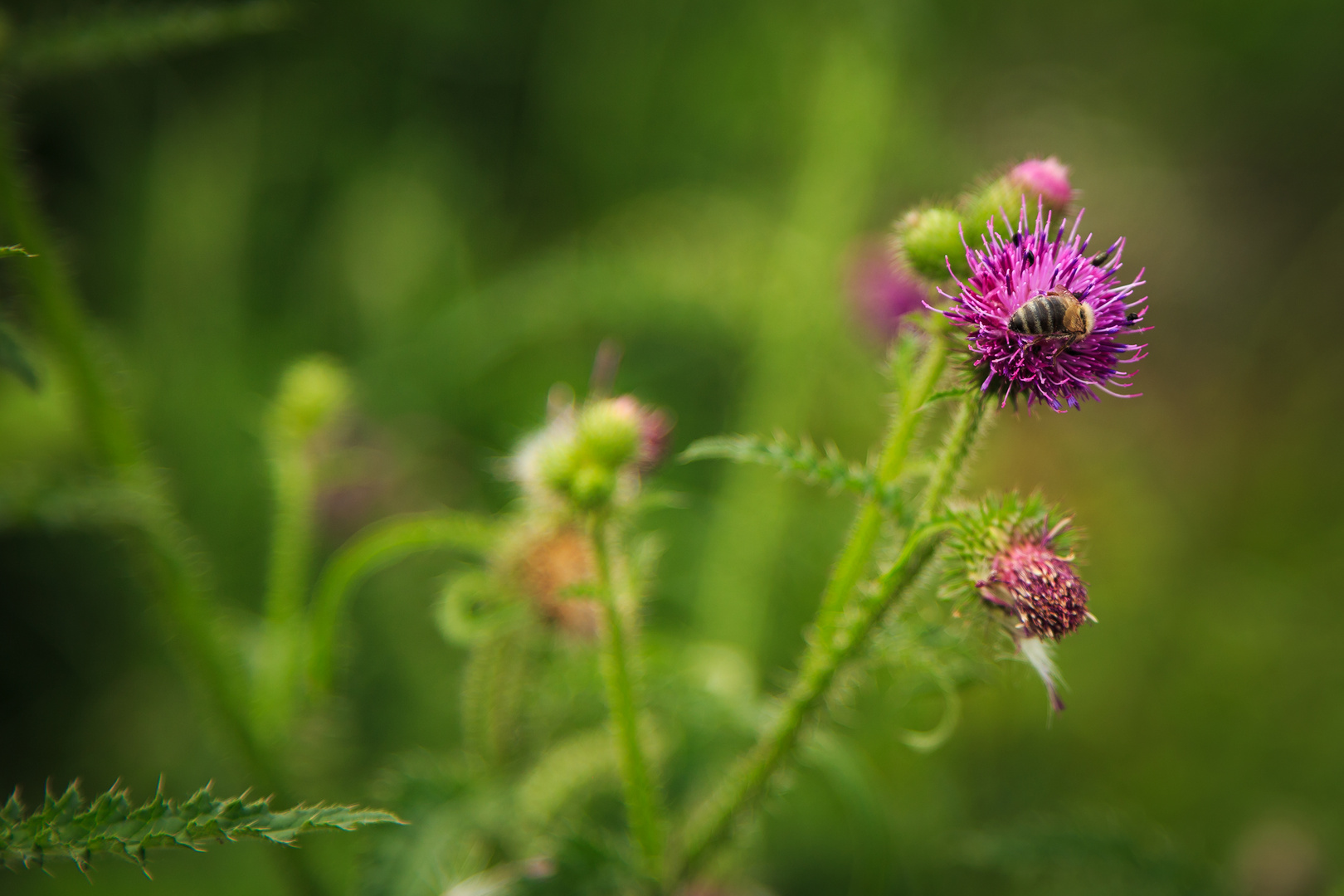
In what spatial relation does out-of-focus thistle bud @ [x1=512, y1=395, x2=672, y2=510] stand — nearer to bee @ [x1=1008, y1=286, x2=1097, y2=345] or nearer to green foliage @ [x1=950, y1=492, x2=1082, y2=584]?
green foliage @ [x1=950, y1=492, x2=1082, y2=584]

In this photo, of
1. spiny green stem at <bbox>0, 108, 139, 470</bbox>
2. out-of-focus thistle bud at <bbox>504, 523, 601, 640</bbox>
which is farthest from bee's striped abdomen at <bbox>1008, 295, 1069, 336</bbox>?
spiny green stem at <bbox>0, 108, 139, 470</bbox>

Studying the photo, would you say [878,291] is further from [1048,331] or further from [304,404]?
[304,404]

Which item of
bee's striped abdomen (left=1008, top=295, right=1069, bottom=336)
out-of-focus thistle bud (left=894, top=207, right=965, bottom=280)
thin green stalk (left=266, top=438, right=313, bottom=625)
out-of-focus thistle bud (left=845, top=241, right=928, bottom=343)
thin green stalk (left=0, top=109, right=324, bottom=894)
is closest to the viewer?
bee's striped abdomen (left=1008, top=295, right=1069, bottom=336)

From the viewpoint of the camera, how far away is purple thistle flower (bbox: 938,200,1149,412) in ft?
4.52

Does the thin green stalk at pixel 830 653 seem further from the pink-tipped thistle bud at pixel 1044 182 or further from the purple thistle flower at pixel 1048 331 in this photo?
the pink-tipped thistle bud at pixel 1044 182

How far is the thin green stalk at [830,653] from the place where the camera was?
1.44 m

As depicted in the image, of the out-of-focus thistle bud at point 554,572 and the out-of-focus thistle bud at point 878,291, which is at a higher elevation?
the out-of-focus thistle bud at point 878,291

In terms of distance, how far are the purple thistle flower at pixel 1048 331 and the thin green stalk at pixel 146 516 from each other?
66.5 inches

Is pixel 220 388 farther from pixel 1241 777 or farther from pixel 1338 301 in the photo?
pixel 1338 301

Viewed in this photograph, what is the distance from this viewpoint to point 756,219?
14.6 ft

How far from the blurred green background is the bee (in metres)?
1.06

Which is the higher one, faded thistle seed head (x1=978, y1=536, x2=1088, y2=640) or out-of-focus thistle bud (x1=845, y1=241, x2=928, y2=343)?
out-of-focus thistle bud (x1=845, y1=241, x2=928, y2=343)

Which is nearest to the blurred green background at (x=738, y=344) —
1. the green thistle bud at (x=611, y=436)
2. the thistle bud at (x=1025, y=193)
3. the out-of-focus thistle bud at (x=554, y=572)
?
the out-of-focus thistle bud at (x=554, y=572)

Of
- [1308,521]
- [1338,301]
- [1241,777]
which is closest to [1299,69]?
[1338,301]
